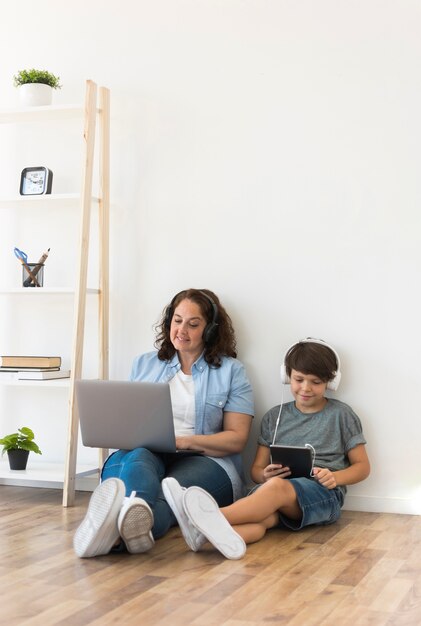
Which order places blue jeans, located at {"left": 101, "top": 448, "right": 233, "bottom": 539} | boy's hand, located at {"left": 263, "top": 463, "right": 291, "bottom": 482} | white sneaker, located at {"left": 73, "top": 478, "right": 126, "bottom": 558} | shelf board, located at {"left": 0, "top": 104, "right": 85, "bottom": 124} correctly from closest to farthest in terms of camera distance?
white sneaker, located at {"left": 73, "top": 478, "right": 126, "bottom": 558} < blue jeans, located at {"left": 101, "top": 448, "right": 233, "bottom": 539} < boy's hand, located at {"left": 263, "top": 463, "right": 291, "bottom": 482} < shelf board, located at {"left": 0, "top": 104, "right": 85, "bottom": 124}

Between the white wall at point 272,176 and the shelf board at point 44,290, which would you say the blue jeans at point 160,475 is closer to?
the white wall at point 272,176

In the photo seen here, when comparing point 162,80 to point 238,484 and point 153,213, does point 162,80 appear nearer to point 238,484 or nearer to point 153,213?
point 153,213

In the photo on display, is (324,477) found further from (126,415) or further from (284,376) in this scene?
(126,415)

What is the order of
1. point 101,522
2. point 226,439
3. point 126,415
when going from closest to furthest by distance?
1. point 101,522
2. point 126,415
3. point 226,439

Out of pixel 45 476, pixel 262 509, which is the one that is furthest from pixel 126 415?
pixel 45 476

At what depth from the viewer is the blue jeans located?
2.74 metres

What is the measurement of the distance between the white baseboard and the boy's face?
40cm

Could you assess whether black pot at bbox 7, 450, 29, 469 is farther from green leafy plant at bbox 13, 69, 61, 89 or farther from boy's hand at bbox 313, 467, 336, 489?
green leafy plant at bbox 13, 69, 61, 89

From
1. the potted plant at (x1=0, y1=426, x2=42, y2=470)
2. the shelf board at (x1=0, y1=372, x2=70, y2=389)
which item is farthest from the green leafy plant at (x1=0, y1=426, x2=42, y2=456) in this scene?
the shelf board at (x1=0, y1=372, x2=70, y2=389)

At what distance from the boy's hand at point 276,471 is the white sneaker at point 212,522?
0.51 metres

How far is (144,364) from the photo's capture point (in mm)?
3564

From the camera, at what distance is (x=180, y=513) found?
8.50 feet

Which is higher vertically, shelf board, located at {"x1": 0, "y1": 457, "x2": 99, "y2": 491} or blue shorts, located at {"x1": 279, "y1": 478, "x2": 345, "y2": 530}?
blue shorts, located at {"x1": 279, "y1": 478, "x2": 345, "y2": 530}

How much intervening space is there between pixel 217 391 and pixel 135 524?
0.93 meters
